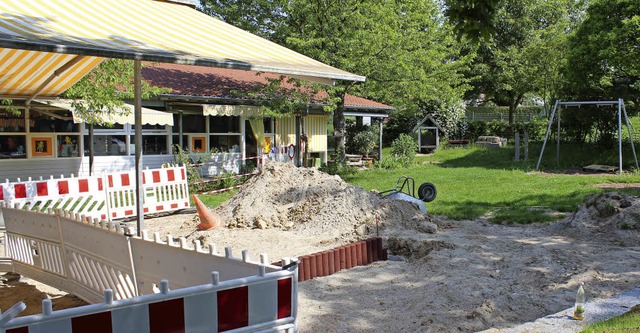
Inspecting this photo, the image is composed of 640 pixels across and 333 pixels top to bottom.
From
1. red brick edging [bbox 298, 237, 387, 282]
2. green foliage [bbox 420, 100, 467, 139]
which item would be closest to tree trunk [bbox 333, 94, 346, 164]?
green foliage [bbox 420, 100, 467, 139]

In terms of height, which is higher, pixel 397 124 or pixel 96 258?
pixel 397 124

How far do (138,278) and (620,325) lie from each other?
4.33 metres

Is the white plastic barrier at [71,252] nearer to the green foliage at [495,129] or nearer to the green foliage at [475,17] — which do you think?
the green foliage at [475,17]

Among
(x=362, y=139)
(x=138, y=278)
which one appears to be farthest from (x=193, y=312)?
(x=362, y=139)

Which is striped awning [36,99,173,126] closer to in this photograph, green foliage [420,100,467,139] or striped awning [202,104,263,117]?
striped awning [202,104,263,117]

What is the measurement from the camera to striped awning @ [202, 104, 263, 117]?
19469 millimetres

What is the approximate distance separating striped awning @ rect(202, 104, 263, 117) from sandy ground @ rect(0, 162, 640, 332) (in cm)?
651

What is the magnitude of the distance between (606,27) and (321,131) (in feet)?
39.7

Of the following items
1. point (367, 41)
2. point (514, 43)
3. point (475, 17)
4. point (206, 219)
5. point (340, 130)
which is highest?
point (514, 43)

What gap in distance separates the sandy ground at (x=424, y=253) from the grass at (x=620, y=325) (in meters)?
0.90

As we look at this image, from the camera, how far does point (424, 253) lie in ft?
29.2

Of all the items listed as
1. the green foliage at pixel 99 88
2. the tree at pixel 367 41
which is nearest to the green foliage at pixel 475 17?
the green foliage at pixel 99 88

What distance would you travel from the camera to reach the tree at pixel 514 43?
1614 inches

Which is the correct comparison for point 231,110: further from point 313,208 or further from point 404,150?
point 404,150
